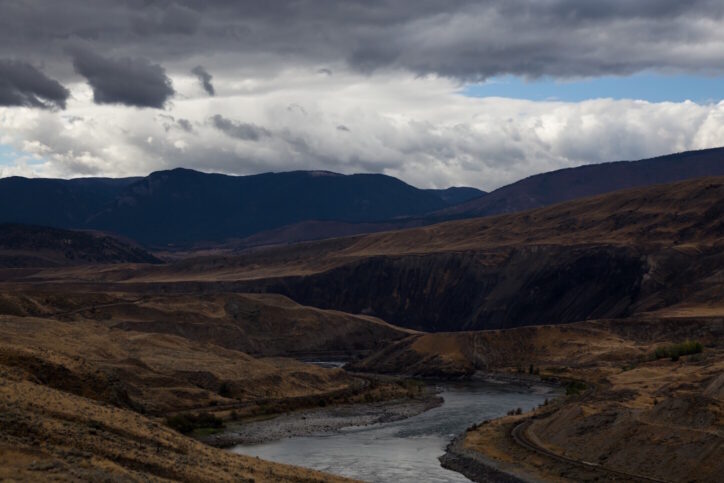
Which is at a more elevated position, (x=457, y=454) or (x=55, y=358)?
(x=55, y=358)

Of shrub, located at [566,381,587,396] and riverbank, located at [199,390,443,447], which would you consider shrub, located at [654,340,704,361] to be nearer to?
shrub, located at [566,381,587,396]

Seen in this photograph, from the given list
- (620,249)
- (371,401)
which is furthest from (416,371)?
(620,249)

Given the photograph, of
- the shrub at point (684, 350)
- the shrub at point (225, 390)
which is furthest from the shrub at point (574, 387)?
the shrub at point (225, 390)

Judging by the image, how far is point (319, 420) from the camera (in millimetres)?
92750

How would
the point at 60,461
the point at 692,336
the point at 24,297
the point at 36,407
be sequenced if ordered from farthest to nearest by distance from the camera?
the point at 24,297, the point at 692,336, the point at 36,407, the point at 60,461

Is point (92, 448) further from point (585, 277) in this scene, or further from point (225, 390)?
point (585, 277)

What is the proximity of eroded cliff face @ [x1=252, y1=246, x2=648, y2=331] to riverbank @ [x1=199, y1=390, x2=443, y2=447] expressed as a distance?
2555 inches

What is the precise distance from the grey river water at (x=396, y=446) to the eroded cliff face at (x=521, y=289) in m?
64.3

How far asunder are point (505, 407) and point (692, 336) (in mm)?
41858

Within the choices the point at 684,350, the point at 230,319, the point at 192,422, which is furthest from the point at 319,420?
the point at 230,319

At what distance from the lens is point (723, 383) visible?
7075 cm

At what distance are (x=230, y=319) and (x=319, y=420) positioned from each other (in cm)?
7002

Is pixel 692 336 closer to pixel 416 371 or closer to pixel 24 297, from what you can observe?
pixel 416 371

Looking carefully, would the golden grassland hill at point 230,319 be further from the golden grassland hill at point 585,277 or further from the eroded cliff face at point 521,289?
the golden grassland hill at point 585,277
